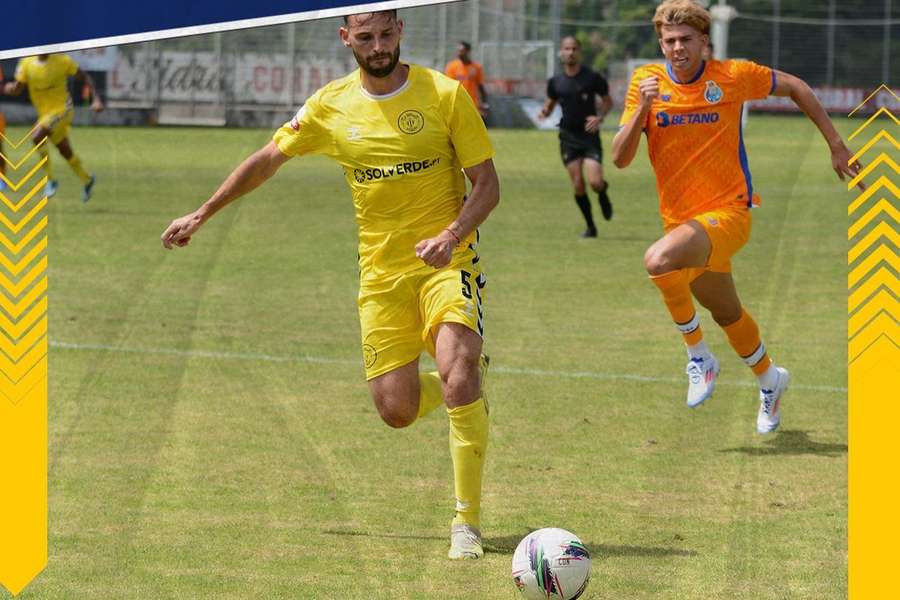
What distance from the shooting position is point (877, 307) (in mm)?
3500

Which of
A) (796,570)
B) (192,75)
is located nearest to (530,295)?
(796,570)

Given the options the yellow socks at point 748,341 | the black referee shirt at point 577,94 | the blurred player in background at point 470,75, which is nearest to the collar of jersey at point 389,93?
the yellow socks at point 748,341

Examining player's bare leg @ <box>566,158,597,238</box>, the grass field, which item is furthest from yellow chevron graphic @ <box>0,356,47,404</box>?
player's bare leg @ <box>566,158,597,238</box>

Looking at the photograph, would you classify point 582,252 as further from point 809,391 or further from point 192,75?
point 192,75

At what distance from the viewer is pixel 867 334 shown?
3.34 metres

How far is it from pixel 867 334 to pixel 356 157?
3.38 m

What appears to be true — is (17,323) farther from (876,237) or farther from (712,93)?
(876,237)

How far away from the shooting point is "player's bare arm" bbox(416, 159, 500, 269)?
568 centimetres

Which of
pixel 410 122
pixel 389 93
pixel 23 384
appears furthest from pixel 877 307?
pixel 389 93

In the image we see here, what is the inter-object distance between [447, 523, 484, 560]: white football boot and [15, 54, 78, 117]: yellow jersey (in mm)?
16204

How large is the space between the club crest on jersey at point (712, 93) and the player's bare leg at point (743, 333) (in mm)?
969

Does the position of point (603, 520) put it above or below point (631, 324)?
above

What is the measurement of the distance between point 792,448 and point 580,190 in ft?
33.6

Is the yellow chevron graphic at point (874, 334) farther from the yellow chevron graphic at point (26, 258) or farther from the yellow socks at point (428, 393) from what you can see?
the yellow socks at point (428, 393)
